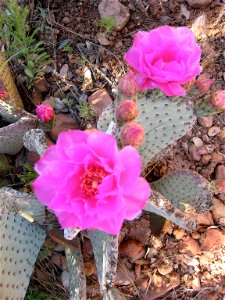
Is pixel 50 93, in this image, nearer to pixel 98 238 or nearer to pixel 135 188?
pixel 98 238

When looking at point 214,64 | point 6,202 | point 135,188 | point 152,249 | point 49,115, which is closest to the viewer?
point 135,188

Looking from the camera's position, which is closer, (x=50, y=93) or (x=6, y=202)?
(x=6, y=202)

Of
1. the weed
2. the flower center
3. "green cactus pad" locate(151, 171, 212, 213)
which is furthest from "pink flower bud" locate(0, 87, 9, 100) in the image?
the flower center

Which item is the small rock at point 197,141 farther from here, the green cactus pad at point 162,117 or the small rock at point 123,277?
the small rock at point 123,277

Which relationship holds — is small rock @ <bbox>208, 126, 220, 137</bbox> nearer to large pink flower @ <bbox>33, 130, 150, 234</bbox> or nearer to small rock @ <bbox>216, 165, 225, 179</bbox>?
small rock @ <bbox>216, 165, 225, 179</bbox>

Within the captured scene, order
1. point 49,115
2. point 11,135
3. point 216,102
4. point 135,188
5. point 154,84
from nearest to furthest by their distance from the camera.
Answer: point 135,188
point 154,84
point 216,102
point 49,115
point 11,135

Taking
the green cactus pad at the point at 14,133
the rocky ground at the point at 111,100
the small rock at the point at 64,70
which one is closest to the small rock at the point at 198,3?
the rocky ground at the point at 111,100

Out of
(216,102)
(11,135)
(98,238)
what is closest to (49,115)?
(11,135)
